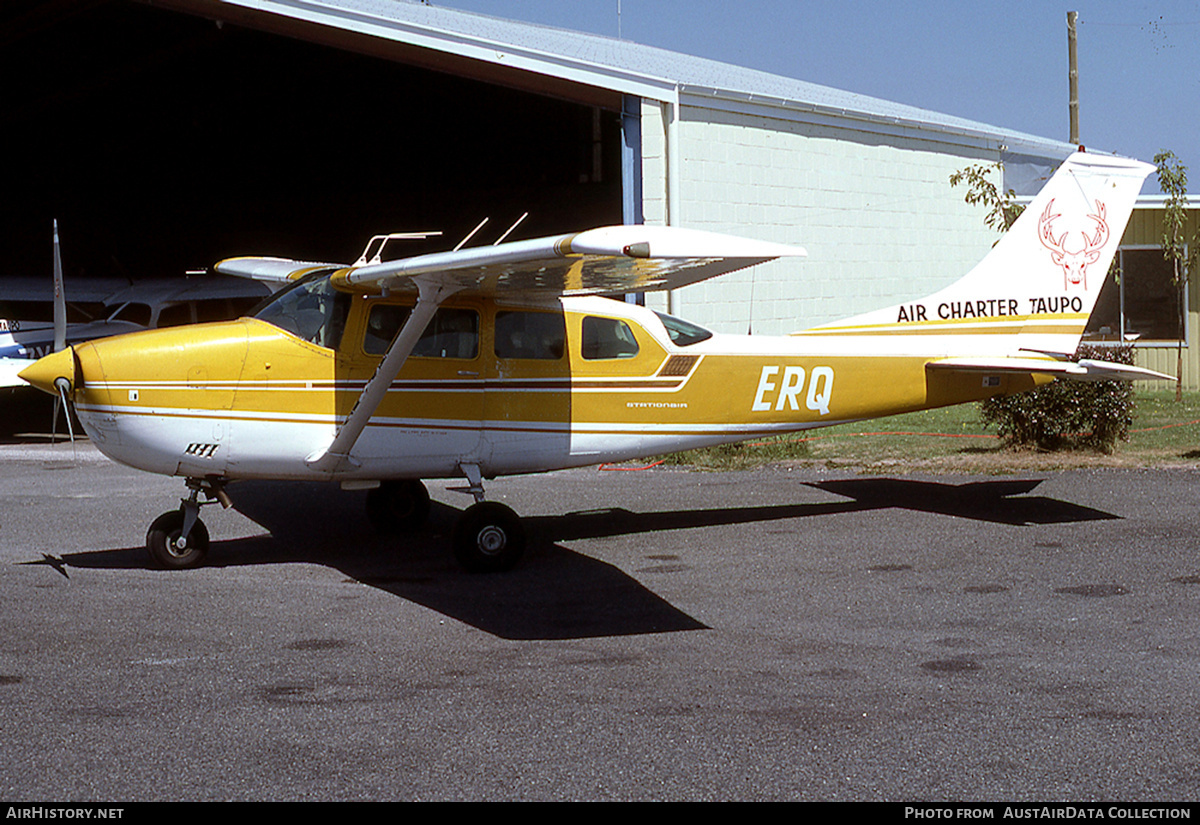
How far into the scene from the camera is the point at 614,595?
7.38 meters

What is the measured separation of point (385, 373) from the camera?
787 centimetres

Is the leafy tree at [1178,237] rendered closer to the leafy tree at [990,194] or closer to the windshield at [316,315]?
the leafy tree at [990,194]

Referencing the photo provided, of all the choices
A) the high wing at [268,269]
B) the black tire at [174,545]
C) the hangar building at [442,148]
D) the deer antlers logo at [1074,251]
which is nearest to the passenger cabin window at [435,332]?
the black tire at [174,545]

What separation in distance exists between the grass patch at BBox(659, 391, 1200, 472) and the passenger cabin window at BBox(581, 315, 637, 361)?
13.0 feet

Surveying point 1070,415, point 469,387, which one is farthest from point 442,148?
point 469,387

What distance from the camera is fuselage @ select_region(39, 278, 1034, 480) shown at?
7.81m

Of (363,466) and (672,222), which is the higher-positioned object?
(672,222)

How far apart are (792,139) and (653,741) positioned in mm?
13188

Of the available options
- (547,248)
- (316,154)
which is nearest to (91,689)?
(547,248)

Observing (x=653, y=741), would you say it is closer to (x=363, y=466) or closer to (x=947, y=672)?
(x=947, y=672)

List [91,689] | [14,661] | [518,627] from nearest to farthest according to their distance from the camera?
[91,689] < [14,661] < [518,627]

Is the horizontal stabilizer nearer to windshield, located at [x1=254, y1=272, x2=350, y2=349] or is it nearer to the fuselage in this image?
the fuselage

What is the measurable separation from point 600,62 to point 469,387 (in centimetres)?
1124

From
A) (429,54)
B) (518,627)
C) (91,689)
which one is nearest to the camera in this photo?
(91,689)
